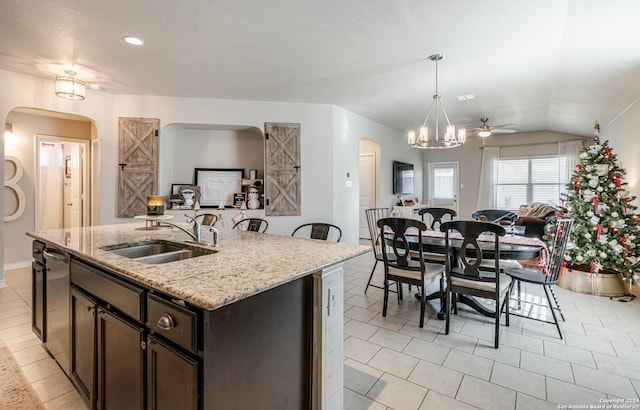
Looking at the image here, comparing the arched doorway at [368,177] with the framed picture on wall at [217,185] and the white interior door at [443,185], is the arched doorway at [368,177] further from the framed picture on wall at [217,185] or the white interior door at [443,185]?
the framed picture on wall at [217,185]

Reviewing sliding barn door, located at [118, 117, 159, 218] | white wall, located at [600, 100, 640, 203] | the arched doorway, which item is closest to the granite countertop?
sliding barn door, located at [118, 117, 159, 218]

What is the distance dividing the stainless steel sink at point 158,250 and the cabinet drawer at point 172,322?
2.07 feet

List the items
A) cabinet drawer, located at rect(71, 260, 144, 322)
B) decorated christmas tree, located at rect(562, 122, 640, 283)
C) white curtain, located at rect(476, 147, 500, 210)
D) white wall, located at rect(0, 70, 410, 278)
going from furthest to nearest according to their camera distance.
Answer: white curtain, located at rect(476, 147, 500, 210) → white wall, located at rect(0, 70, 410, 278) → decorated christmas tree, located at rect(562, 122, 640, 283) → cabinet drawer, located at rect(71, 260, 144, 322)

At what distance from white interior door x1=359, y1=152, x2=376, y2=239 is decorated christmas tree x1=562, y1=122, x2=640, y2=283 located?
379 cm

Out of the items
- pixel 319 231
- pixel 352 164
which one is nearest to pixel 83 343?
pixel 319 231

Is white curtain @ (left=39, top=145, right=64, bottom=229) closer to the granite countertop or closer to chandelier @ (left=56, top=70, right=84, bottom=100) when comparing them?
chandelier @ (left=56, top=70, right=84, bottom=100)

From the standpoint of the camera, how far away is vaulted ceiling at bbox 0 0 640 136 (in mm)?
2420

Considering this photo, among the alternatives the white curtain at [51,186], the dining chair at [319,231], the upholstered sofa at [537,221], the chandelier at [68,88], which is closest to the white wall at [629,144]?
Answer: the upholstered sofa at [537,221]

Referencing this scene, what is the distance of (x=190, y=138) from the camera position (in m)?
5.15

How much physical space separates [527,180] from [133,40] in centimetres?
827

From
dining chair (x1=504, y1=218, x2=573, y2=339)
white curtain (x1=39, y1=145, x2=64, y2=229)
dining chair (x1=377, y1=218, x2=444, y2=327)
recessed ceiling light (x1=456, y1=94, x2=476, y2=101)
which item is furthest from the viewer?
white curtain (x1=39, y1=145, x2=64, y2=229)

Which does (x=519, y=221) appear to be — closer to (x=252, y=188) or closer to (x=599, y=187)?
(x=599, y=187)

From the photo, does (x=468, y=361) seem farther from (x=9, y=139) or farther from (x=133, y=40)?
(x=9, y=139)

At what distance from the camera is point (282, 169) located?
4.99m
